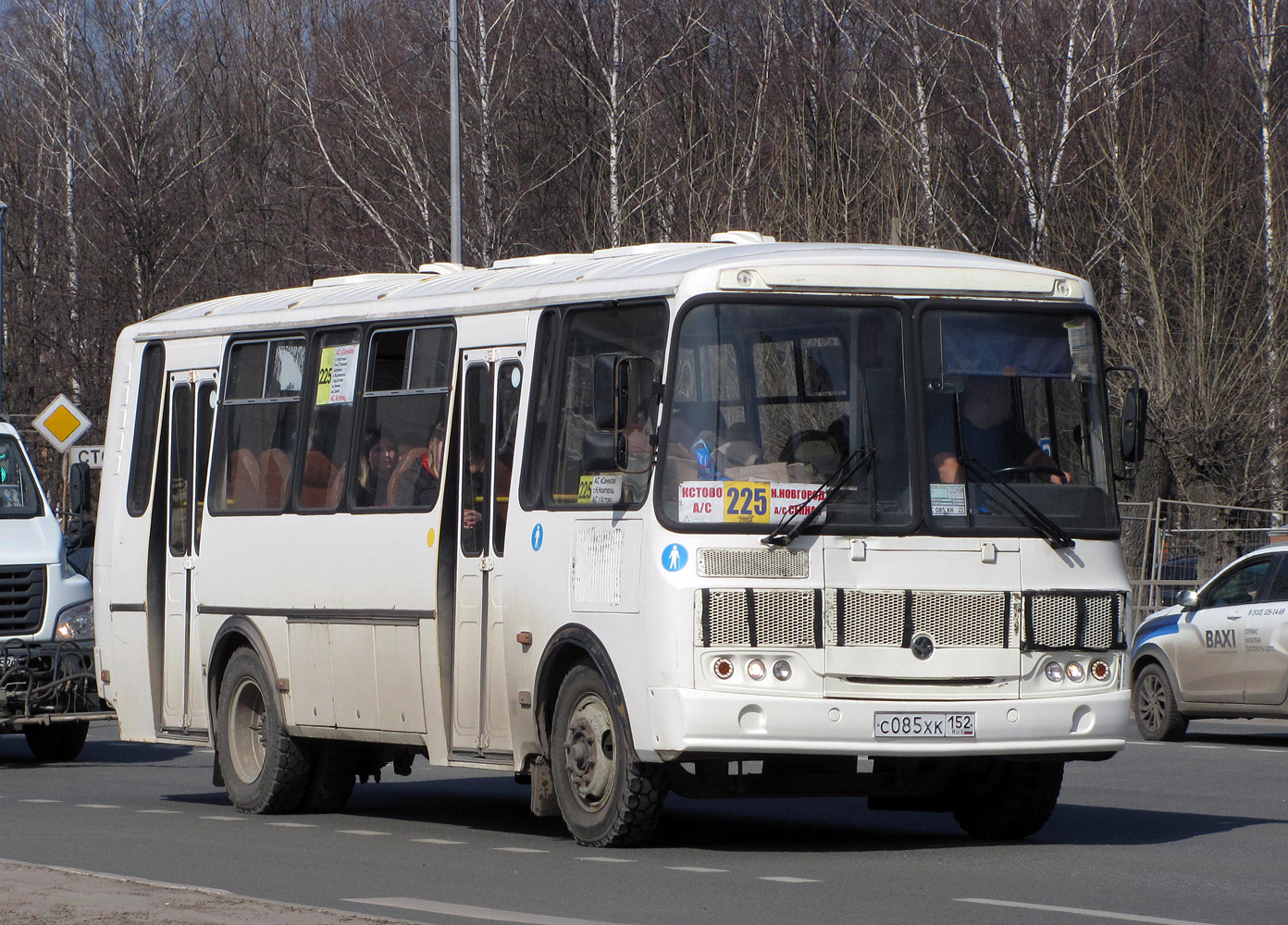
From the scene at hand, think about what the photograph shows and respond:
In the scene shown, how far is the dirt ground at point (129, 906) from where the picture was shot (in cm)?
836

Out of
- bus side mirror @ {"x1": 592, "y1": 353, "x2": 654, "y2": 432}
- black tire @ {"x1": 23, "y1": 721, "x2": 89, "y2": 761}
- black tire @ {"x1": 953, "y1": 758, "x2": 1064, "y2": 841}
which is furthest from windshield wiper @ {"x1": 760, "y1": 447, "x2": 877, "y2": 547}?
black tire @ {"x1": 23, "y1": 721, "x2": 89, "y2": 761}

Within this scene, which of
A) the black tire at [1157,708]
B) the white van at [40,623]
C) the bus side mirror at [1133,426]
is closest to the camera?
the bus side mirror at [1133,426]

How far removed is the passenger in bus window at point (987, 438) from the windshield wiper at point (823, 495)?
1.18 feet

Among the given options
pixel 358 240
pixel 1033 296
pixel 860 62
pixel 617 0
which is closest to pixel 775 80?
pixel 860 62

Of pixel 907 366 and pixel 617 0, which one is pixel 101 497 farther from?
pixel 617 0

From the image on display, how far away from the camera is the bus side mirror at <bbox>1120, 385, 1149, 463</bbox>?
1158 centimetres

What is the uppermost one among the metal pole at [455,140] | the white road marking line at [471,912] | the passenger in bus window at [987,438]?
the metal pole at [455,140]

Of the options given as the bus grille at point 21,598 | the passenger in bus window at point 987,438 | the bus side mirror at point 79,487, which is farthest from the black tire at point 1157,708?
the passenger in bus window at point 987,438

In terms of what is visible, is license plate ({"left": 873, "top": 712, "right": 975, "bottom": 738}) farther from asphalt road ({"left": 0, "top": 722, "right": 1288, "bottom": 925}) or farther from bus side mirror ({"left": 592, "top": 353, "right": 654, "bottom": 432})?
bus side mirror ({"left": 592, "top": 353, "right": 654, "bottom": 432})

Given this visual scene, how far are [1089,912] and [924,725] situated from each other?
1.94m

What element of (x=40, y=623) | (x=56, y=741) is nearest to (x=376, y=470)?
(x=40, y=623)

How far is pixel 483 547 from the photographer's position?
1217 centimetres

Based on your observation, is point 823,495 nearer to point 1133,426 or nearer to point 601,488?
point 601,488

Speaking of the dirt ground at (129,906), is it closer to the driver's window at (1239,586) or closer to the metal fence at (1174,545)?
the driver's window at (1239,586)
